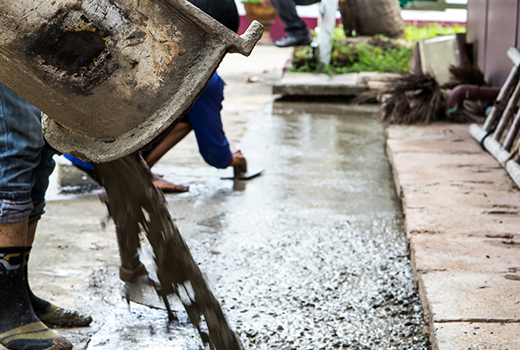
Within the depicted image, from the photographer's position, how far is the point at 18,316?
162 centimetres

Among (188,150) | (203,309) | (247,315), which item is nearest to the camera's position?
(203,309)

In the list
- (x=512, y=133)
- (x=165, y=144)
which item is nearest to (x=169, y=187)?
(x=165, y=144)

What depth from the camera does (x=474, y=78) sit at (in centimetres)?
448

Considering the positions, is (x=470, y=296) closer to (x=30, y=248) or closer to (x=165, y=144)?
(x=30, y=248)

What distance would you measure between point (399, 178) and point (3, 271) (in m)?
2.07

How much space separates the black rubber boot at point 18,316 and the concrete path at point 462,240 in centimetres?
111

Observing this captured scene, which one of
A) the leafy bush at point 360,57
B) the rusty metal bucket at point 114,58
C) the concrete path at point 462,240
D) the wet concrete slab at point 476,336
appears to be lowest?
the leafy bush at point 360,57

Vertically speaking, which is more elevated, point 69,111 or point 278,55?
point 69,111

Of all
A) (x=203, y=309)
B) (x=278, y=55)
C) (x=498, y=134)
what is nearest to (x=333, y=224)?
(x=203, y=309)

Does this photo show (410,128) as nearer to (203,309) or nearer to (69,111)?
(203,309)

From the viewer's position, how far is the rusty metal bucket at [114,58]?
110 centimetres

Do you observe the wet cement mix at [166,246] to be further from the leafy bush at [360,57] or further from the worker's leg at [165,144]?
the leafy bush at [360,57]

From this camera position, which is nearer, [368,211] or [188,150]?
[368,211]

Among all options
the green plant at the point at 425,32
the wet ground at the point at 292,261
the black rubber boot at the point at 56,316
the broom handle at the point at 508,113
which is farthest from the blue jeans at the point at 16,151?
the green plant at the point at 425,32
